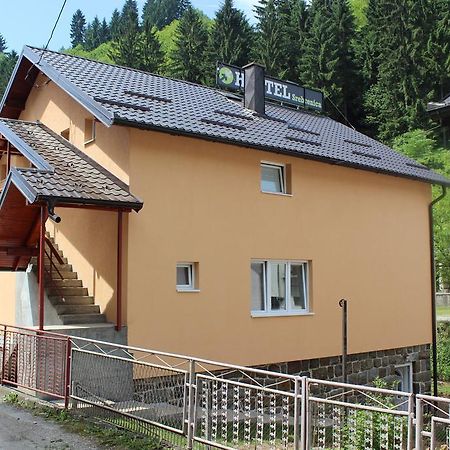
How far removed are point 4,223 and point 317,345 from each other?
6.99 m

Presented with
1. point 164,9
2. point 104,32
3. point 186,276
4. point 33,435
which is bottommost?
point 33,435

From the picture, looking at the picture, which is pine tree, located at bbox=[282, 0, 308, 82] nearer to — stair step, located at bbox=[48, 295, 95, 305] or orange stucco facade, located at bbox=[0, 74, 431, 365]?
orange stucco facade, located at bbox=[0, 74, 431, 365]

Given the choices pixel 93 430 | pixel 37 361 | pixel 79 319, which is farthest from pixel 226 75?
pixel 93 430

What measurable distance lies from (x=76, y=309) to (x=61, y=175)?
235cm

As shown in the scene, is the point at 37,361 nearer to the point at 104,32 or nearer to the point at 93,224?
the point at 93,224

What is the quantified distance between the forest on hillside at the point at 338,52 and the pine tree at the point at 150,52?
3.5 inches

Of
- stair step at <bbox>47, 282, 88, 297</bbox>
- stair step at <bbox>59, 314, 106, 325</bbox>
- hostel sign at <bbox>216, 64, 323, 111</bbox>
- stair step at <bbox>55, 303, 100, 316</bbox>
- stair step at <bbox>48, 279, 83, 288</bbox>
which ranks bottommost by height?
stair step at <bbox>59, 314, 106, 325</bbox>

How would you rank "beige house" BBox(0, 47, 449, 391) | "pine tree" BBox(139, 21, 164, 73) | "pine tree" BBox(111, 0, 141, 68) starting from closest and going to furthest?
"beige house" BBox(0, 47, 449, 391)
"pine tree" BBox(139, 21, 164, 73)
"pine tree" BBox(111, 0, 141, 68)

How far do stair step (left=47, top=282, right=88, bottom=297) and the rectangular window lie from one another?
342cm

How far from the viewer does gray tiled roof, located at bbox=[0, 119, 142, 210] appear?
9.24 m

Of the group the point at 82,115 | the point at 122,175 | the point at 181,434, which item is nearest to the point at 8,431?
the point at 181,434

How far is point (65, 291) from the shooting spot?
11.0 metres

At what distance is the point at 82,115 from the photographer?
12406 millimetres

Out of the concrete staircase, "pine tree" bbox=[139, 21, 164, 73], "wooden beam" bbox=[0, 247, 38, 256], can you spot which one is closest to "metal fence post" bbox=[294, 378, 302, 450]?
the concrete staircase
